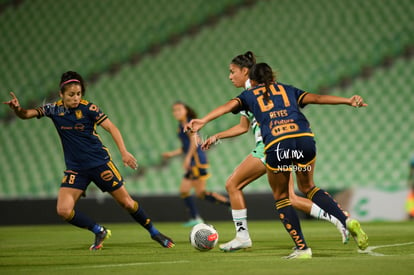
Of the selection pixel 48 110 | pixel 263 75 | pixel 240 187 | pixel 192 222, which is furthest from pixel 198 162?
pixel 263 75

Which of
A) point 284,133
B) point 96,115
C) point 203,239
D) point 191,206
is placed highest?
point 96,115

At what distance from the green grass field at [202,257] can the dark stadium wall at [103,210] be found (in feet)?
11.7

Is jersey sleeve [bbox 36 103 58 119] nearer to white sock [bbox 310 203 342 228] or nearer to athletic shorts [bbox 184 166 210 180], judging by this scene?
white sock [bbox 310 203 342 228]

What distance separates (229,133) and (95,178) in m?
1.58

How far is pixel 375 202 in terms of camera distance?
36.2 ft

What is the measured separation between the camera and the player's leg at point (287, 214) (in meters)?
5.06

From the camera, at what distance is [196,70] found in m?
15.0

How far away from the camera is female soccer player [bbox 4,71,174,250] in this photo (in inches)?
252

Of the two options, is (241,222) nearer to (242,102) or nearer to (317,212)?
(317,212)

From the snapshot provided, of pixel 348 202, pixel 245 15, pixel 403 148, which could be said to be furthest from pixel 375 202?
pixel 245 15

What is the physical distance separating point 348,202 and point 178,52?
19.6ft

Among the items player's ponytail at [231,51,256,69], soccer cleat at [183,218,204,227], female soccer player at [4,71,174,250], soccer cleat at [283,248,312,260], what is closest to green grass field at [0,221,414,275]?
soccer cleat at [283,248,312,260]

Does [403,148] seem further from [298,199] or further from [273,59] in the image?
[298,199]

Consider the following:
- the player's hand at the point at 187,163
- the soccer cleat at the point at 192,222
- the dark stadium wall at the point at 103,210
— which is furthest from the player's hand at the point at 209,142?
the dark stadium wall at the point at 103,210
